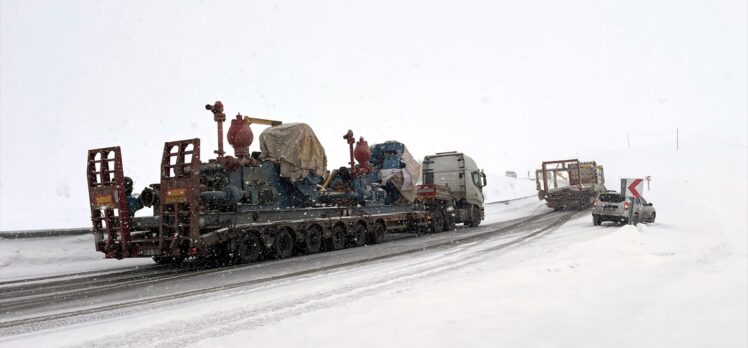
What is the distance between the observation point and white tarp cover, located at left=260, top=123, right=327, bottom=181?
14.8m

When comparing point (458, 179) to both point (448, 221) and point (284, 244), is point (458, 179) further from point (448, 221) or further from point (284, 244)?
point (284, 244)

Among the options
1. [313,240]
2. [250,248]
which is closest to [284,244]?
[313,240]

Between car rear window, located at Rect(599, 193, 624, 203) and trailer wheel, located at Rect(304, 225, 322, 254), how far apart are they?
11.8 meters

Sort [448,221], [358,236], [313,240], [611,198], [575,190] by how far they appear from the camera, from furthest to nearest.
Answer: [575,190], [448,221], [611,198], [358,236], [313,240]

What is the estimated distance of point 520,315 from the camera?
6.04m

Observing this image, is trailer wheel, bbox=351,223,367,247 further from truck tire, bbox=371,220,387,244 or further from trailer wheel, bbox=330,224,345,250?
trailer wheel, bbox=330,224,345,250

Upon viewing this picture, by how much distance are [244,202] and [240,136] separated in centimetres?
166

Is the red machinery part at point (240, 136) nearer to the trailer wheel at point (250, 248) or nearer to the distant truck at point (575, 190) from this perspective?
the trailer wheel at point (250, 248)

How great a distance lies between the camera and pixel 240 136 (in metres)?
13.0

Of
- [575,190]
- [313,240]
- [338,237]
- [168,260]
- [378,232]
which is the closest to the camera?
[168,260]

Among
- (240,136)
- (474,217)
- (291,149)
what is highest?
(240,136)

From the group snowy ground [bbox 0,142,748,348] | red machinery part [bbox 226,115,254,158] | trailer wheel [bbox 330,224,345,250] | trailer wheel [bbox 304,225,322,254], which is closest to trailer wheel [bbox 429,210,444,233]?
trailer wheel [bbox 330,224,345,250]

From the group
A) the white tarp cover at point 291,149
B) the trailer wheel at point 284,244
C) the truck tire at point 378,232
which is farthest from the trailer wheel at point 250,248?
the truck tire at point 378,232

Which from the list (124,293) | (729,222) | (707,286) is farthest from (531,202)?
(124,293)
